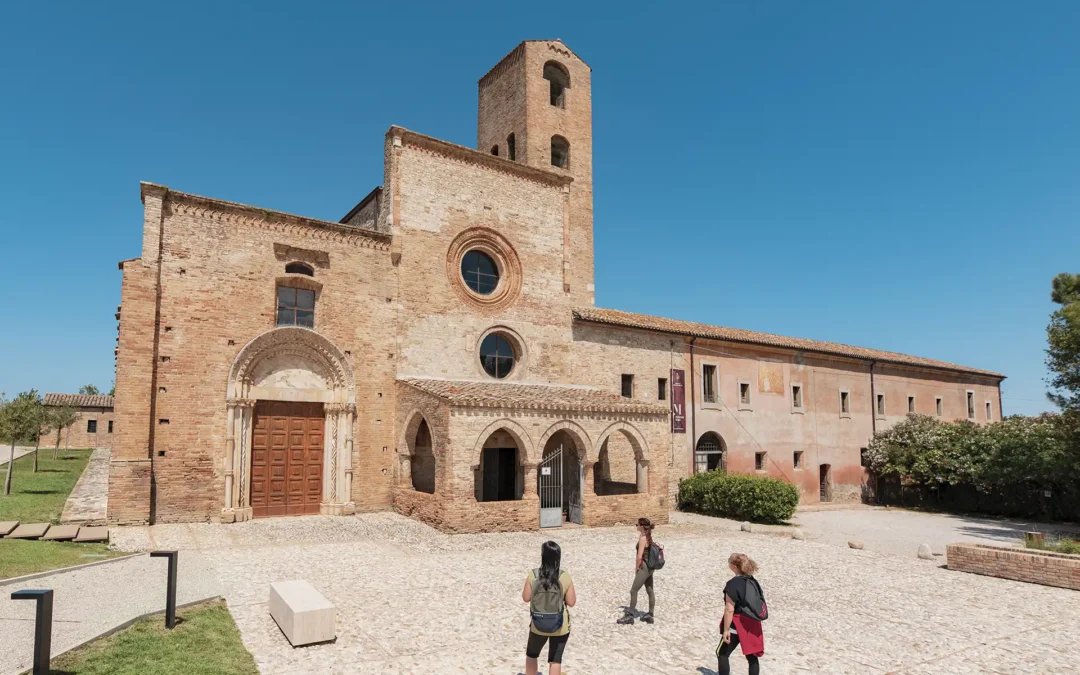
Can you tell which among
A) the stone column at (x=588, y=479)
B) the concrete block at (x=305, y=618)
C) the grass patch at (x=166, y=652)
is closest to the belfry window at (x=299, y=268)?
the stone column at (x=588, y=479)

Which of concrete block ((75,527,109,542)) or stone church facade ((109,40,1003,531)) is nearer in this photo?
concrete block ((75,527,109,542))

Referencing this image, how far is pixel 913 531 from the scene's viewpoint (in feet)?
68.5

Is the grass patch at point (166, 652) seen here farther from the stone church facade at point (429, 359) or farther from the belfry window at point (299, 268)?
the belfry window at point (299, 268)

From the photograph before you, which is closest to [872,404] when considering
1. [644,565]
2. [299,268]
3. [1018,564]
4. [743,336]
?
[743,336]

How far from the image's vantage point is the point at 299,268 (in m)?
18.0

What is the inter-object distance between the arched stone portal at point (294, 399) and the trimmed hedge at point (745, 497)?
11983 mm

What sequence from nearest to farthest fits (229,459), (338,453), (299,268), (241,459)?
(229,459)
(241,459)
(338,453)
(299,268)

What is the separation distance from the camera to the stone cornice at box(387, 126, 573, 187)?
19.7m

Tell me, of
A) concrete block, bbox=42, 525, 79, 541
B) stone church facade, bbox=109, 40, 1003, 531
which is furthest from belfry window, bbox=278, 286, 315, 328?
concrete block, bbox=42, 525, 79, 541

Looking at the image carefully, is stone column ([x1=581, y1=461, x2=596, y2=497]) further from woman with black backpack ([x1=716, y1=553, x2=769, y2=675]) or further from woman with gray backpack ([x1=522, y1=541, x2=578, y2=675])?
woman with gray backpack ([x1=522, y1=541, x2=578, y2=675])

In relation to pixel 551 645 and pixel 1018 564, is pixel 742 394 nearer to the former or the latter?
pixel 1018 564

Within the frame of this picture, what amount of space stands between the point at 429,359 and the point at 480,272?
361 cm

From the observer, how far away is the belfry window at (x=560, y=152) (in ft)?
85.4

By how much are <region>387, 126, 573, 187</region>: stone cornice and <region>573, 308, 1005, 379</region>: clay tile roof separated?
479 centimetres
